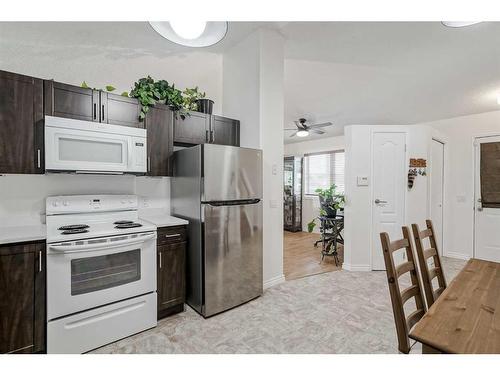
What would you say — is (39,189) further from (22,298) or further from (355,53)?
(355,53)

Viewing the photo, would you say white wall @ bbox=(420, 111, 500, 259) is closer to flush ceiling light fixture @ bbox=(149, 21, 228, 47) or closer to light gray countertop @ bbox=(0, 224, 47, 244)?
flush ceiling light fixture @ bbox=(149, 21, 228, 47)

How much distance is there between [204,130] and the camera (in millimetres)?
2961

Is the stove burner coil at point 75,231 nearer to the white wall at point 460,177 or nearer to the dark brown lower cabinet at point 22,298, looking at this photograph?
the dark brown lower cabinet at point 22,298

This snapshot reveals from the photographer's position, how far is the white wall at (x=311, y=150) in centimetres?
631

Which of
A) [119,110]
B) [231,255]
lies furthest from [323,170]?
[119,110]

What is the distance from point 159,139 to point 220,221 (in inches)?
42.0

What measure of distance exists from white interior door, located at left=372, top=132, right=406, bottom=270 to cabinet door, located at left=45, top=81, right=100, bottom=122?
138 inches

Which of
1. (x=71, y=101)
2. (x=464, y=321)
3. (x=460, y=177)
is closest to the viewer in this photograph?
(x=464, y=321)

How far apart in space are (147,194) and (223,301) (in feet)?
4.65

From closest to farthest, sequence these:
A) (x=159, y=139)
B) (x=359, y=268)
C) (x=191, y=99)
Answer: (x=159, y=139), (x=191, y=99), (x=359, y=268)

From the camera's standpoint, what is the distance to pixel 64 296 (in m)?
1.83

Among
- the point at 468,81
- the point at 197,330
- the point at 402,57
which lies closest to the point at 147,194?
the point at 197,330

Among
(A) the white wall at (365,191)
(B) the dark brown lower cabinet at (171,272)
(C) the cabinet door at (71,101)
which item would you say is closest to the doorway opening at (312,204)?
(A) the white wall at (365,191)

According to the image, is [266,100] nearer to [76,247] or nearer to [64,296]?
[76,247]
